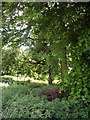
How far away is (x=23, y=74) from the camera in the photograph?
493 cm

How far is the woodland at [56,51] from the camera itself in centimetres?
230

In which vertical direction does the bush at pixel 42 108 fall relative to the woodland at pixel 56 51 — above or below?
below

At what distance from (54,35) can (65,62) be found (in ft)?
2.44

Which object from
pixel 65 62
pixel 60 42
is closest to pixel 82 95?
pixel 65 62

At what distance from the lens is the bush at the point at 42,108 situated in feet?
8.35

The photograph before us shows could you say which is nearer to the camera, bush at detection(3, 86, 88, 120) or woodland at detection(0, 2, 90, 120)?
woodland at detection(0, 2, 90, 120)

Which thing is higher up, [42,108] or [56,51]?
[56,51]

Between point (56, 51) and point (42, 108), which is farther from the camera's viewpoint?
point (42, 108)

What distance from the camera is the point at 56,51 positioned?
7.87 ft

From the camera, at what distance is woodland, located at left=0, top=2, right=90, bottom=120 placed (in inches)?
90.6

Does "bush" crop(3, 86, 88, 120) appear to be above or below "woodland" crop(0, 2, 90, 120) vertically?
below

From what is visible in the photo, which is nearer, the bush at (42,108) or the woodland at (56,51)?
the woodland at (56,51)

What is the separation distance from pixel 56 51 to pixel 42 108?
639 millimetres

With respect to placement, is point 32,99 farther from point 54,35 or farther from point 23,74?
point 23,74
